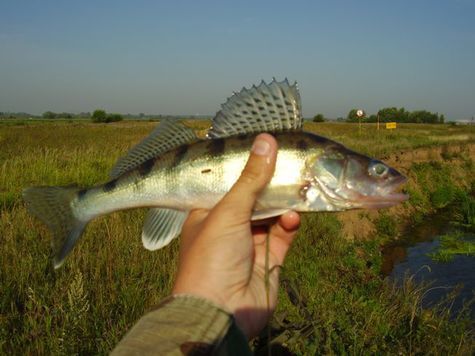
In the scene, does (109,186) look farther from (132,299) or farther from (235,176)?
(132,299)

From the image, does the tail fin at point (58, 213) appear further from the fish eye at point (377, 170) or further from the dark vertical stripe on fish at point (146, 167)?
the fish eye at point (377, 170)

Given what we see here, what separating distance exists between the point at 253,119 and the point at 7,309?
3.79 meters

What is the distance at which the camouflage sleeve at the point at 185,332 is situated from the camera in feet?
6.98

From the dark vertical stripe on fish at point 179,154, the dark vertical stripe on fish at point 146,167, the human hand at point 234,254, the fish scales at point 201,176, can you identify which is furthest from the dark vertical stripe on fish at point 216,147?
the dark vertical stripe on fish at point 146,167

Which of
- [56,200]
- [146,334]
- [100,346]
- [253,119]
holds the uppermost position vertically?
[253,119]

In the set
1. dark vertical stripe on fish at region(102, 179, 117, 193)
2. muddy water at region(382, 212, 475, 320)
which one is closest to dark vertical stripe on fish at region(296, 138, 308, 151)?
dark vertical stripe on fish at region(102, 179, 117, 193)

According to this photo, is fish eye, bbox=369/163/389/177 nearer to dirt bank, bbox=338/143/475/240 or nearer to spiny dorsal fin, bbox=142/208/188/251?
spiny dorsal fin, bbox=142/208/188/251

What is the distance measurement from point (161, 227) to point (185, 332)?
1546 mm

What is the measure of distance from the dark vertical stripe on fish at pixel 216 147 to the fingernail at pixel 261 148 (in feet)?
1.09

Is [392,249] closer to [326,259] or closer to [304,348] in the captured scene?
[326,259]

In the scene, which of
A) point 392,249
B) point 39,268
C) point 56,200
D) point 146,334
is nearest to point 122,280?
point 39,268

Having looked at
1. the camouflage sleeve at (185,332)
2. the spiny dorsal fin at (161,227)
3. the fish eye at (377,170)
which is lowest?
the camouflage sleeve at (185,332)

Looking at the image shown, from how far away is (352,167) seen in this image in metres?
3.57

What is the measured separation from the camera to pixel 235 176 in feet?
11.3
